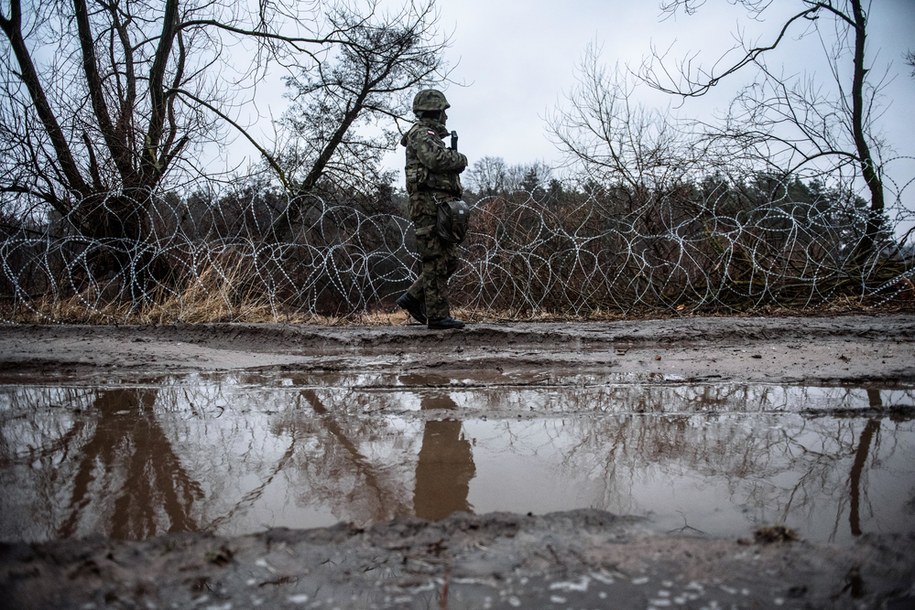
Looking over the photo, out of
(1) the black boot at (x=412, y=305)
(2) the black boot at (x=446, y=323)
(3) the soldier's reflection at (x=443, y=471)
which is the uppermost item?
(1) the black boot at (x=412, y=305)

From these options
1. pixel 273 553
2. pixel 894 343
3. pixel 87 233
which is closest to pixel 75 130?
pixel 87 233

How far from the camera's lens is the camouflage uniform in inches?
217

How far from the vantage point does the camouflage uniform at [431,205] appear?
550 cm

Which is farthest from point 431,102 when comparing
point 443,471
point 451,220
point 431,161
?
point 443,471

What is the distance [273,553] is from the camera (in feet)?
4.90

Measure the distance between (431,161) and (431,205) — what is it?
0.43 meters

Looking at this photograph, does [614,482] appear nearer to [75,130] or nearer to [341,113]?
[75,130]

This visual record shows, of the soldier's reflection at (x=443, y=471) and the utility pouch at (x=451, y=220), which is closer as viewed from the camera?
the soldier's reflection at (x=443, y=471)

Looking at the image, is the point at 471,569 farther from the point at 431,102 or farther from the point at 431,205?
the point at 431,102

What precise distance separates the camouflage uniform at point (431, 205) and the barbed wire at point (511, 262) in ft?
3.83

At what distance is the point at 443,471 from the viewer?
6.99ft

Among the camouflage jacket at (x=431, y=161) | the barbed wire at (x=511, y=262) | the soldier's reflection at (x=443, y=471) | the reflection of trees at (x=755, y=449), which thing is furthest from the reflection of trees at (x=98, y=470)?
the barbed wire at (x=511, y=262)

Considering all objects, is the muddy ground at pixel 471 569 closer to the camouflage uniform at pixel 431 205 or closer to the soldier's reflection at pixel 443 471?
the soldier's reflection at pixel 443 471

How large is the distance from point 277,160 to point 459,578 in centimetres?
1008
